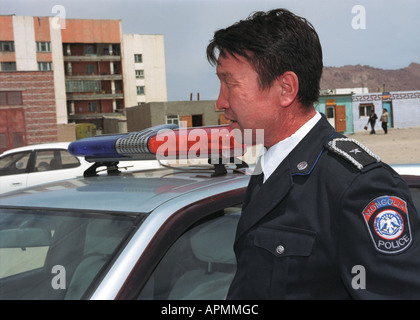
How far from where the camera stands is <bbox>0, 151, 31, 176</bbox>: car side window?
28.8 feet

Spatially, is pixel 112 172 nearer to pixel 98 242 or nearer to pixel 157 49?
pixel 98 242

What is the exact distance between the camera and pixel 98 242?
193cm

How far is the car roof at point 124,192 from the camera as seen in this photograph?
1931mm

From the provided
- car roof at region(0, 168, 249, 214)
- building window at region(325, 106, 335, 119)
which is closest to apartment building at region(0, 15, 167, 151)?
building window at region(325, 106, 335, 119)

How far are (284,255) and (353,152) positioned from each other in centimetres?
32

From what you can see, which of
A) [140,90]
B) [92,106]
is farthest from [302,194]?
[140,90]

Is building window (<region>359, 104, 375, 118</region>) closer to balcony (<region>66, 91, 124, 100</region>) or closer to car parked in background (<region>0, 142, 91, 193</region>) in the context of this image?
car parked in background (<region>0, 142, 91, 193</region>)

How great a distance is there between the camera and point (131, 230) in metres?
1.72

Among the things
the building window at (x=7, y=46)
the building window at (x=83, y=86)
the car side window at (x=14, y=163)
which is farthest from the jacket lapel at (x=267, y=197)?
the building window at (x=83, y=86)

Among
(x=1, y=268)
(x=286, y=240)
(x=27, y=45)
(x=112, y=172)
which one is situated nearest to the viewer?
(x=286, y=240)

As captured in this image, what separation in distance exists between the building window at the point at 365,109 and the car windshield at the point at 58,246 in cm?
3828

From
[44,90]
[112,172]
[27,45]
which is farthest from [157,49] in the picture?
[112,172]

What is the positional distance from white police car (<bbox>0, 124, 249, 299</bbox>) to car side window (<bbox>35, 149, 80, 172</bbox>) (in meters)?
6.46
